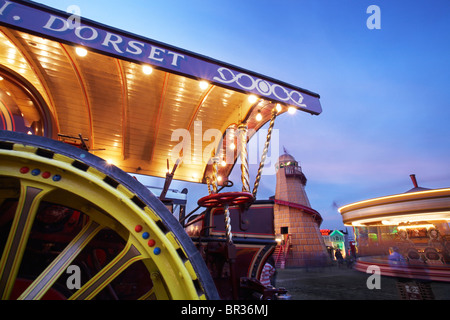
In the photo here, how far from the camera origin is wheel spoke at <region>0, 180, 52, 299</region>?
111 cm

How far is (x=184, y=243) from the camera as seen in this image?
1.18m

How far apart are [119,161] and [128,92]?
2.02 meters

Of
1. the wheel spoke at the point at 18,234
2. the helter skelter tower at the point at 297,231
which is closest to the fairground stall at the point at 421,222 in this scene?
the helter skelter tower at the point at 297,231

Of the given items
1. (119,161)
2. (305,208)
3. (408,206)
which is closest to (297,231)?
(305,208)

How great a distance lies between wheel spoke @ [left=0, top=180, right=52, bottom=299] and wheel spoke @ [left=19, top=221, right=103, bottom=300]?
0.12 meters

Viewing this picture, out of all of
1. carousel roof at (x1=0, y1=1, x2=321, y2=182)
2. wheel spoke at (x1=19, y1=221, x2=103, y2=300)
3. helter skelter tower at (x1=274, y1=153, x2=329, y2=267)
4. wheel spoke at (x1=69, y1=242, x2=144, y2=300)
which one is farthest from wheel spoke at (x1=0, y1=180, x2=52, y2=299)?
helter skelter tower at (x1=274, y1=153, x2=329, y2=267)

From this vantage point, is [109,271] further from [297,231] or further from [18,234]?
[297,231]

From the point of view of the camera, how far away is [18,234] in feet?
3.82

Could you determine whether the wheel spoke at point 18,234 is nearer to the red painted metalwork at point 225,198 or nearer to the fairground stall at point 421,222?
the red painted metalwork at point 225,198

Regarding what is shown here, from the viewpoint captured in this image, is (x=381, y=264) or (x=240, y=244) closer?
(x=240, y=244)
